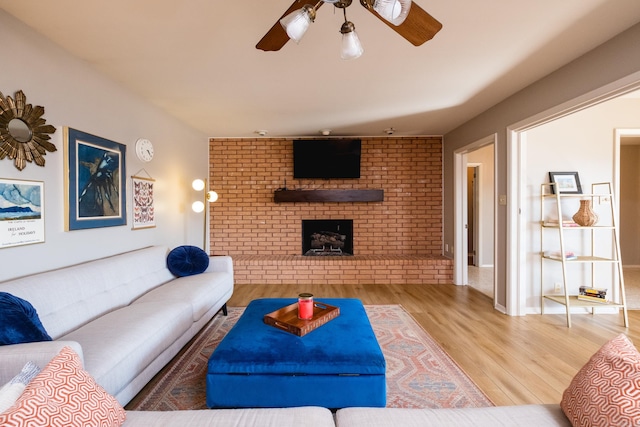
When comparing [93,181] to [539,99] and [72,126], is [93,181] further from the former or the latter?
[539,99]

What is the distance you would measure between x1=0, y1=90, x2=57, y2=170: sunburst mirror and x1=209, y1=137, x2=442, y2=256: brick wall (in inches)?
→ 112

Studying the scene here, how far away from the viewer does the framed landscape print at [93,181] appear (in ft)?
7.16

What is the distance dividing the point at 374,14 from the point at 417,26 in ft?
0.96

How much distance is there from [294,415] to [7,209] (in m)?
2.06

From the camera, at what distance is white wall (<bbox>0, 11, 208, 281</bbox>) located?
179 centimetres

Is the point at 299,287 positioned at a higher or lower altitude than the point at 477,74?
lower

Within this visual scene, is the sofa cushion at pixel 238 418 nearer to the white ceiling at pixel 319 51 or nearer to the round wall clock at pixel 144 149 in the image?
the white ceiling at pixel 319 51

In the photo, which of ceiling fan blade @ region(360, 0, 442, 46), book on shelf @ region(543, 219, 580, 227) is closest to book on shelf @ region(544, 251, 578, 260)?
book on shelf @ region(543, 219, 580, 227)

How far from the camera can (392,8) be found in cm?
115

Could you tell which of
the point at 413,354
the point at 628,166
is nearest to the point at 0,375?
the point at 413,354

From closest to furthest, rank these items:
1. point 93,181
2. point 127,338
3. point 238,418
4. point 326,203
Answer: point 238,418
point 127,338
point 93,181
point 326,203

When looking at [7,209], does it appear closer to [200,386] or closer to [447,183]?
[200,386]

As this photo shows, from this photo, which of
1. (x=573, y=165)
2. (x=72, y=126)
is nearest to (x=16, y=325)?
(x=72, y=126)

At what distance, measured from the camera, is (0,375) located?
1.18 meters
